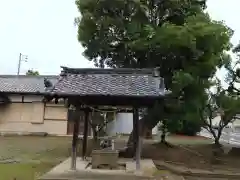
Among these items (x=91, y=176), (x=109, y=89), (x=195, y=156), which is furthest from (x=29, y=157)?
(x=195, y=156)

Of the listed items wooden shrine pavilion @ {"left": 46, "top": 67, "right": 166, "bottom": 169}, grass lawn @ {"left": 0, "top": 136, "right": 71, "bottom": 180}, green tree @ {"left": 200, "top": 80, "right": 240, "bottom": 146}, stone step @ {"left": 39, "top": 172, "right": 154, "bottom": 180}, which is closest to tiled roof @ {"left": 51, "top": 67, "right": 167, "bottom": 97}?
wooden shrine pavilion @ {"left": 46, "top": 67, "right": 166, "bottom": 169}

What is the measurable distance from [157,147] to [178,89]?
4721 millimetres

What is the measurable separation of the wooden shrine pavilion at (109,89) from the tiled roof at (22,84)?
48.1 ft

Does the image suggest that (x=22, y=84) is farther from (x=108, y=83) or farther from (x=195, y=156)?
(x=108, y=83)

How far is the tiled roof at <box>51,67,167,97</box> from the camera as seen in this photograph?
34.9ft

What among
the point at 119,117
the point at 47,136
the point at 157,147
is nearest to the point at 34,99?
the point at 47,136

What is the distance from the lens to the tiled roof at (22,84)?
26.0 metres

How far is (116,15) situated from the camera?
15922mm

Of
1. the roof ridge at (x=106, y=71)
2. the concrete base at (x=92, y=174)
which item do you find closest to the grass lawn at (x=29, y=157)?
the concrete base at (x=92, y=174)

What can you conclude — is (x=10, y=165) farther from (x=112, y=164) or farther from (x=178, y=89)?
(x=178, y=89)

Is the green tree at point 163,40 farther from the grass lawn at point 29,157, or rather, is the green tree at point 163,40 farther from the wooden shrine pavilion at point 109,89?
the grass lawn at point 29,157

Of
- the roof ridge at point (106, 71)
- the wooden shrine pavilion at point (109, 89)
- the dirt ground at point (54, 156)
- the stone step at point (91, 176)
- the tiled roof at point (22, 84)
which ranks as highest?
the tiled roof at point (22, 84)

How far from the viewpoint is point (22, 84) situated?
27812 millimetres

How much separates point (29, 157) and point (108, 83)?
6369mm
